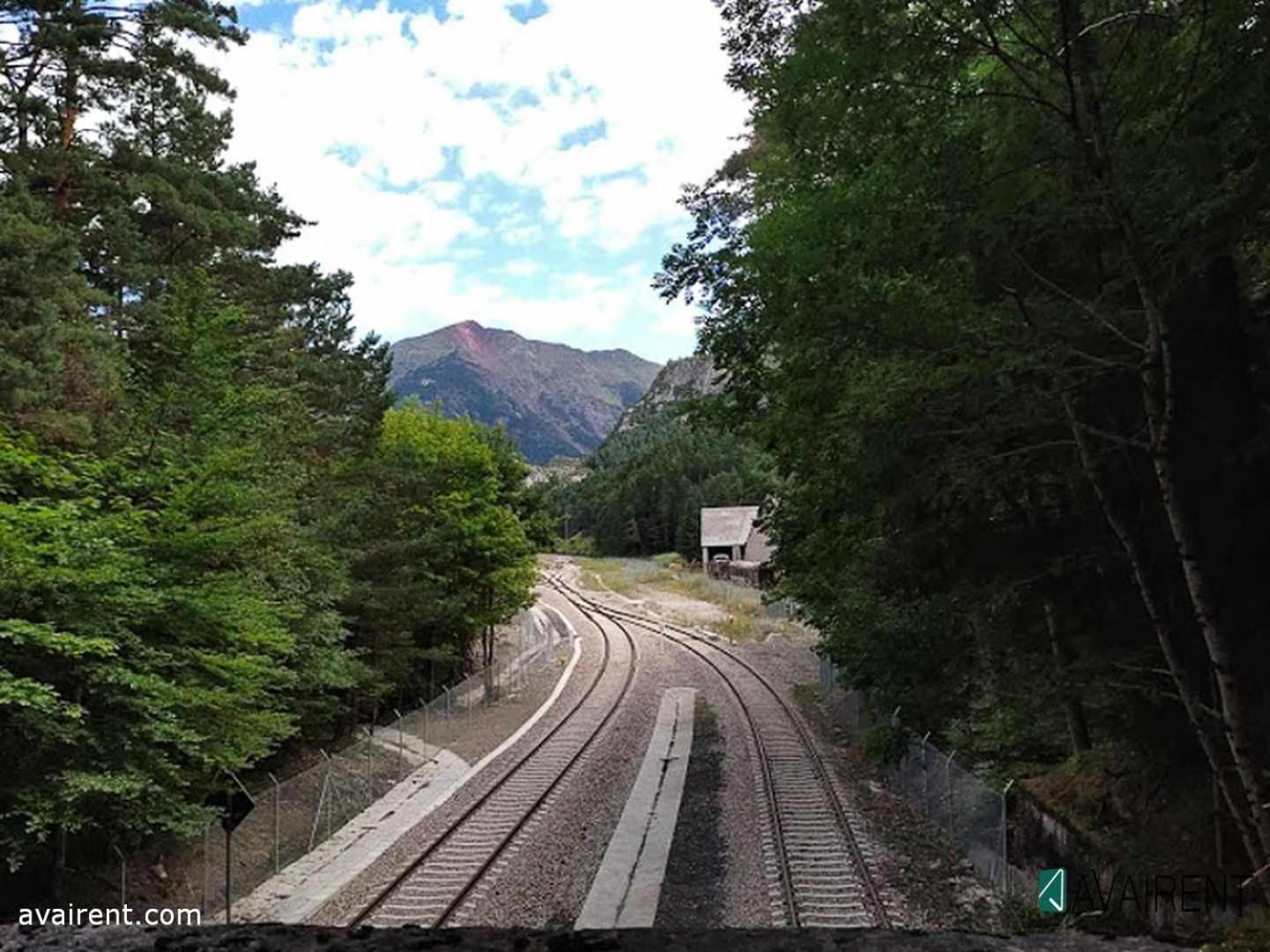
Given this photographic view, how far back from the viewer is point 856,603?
→ 1623 cm

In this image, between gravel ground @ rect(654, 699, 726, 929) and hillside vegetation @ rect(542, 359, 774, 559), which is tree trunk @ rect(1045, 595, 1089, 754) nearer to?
gravel ground @ rect(654, 699, 726, 929)

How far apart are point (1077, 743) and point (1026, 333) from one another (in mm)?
6787

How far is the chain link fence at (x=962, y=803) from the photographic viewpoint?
11758 millimetres

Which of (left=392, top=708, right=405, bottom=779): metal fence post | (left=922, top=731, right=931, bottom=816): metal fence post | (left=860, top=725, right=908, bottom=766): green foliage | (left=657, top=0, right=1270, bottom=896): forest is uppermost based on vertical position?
(left=657, top=0, right=1270, bottom=896): forest

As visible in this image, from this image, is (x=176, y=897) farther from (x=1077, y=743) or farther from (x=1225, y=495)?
(x=1225, y=495)

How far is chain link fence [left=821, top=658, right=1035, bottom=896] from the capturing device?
38.6 feet

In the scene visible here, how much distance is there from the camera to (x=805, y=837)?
48.7ft

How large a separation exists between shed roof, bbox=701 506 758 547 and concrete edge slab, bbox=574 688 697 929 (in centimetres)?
5583

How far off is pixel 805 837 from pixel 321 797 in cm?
864

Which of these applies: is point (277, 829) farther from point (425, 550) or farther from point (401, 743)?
point (425, 550)

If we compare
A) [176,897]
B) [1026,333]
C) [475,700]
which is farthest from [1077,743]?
[475,700]

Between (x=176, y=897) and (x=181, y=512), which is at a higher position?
(x=181, y=512)

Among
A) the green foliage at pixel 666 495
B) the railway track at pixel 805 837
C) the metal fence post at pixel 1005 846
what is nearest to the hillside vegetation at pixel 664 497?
the green foliage at pixel 666 495

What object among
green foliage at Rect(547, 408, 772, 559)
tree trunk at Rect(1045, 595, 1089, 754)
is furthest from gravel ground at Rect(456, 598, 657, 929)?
green foliage at Rect(547, 408, 772, 559)
